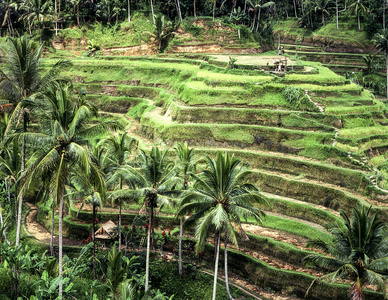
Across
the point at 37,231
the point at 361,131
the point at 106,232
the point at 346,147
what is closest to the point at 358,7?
the point at 361,131

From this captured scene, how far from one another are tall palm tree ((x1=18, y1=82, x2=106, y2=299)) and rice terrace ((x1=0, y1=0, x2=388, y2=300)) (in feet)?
0.25

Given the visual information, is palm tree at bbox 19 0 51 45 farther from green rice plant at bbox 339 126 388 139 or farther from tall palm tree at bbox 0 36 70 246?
green rice plant at bbox 339 126 388 139

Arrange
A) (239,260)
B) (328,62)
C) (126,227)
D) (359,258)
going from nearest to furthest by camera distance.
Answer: (359,258) < (239,260) < (126,227) < (328,62)

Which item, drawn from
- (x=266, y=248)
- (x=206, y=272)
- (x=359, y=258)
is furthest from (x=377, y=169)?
(x=206, y=272)

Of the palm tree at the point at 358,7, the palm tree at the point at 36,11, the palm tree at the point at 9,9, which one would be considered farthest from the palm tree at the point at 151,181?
the palm tree at the point at 358,7

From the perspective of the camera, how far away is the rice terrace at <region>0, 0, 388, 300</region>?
19547 millimetres

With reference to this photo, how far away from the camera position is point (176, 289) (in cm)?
2477

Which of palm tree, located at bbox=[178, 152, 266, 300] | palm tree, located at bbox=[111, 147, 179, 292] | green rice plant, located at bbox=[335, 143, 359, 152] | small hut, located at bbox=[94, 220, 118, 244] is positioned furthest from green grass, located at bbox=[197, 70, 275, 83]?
palm tree, located at bbox=[178, 152, 266, 300]

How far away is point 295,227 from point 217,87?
58.7 feet

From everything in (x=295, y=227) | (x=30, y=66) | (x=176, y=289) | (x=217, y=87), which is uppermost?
(x=30, y=66)

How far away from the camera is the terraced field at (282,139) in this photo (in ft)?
87.4

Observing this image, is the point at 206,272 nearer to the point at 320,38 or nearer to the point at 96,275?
the point at 96,275

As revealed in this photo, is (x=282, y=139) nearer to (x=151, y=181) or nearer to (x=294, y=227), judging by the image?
(x=294, y=227)

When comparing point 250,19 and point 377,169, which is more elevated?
point 250,19
